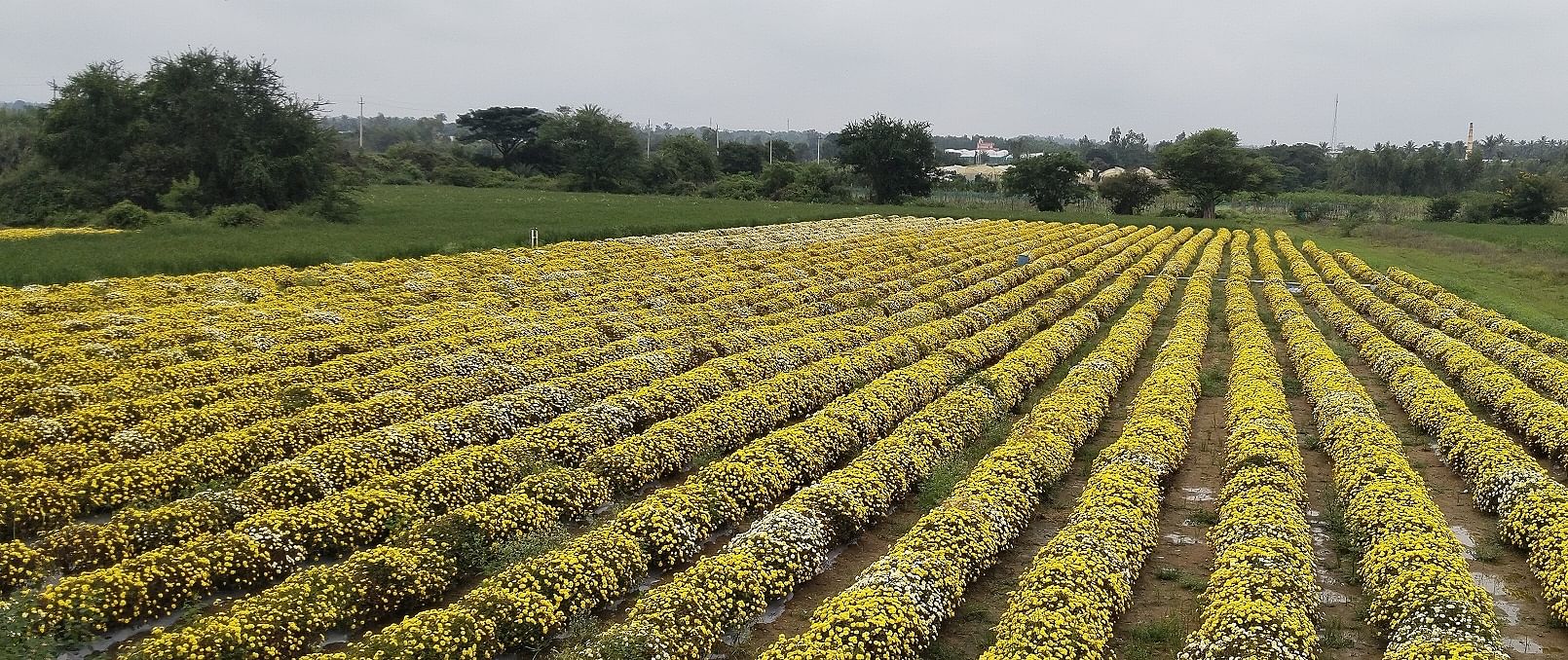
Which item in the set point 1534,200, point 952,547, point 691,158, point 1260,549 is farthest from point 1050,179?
point 952,547

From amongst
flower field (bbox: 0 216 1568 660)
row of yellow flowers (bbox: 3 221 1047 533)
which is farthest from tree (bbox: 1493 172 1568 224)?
row of yellow flowers (bbox: 3 221 1047 533)

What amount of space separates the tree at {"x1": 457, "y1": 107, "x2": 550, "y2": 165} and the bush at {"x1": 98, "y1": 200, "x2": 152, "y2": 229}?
69647 mm

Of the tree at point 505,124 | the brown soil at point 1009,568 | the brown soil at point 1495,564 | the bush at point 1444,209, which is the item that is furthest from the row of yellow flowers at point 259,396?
the tree at point 505,124

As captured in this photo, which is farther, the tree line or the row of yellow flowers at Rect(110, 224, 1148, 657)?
the tree line

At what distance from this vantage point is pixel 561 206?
62.8m

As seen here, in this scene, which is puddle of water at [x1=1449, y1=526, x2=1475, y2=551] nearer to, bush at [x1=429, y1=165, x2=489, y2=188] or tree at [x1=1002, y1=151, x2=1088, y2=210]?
tree at [x1=1002, y1=151, x2=1088, y2=210]

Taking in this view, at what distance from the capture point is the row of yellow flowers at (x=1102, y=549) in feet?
27.6

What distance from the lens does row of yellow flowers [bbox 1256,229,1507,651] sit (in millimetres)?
8445

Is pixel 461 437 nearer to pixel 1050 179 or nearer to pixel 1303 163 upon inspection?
pixel 1050 179

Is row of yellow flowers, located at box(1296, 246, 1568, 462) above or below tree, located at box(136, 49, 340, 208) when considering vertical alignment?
below

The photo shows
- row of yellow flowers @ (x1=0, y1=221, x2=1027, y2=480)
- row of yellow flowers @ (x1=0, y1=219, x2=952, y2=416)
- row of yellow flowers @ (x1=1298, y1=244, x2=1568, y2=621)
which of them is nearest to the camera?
row of yellow flowers @ (x1=1298, y1=244, x2=1568, y2=621)

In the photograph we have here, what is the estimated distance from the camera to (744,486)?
475 inches

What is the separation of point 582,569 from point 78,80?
46031 millimetres

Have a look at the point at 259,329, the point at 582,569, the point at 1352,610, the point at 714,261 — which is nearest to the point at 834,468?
the point at 582,569
